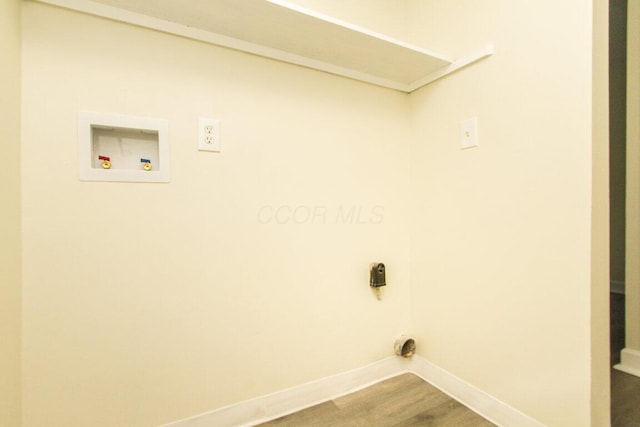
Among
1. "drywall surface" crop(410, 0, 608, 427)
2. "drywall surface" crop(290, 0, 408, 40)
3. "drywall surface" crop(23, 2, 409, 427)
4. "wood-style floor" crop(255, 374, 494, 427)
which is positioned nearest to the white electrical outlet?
"drywall surface" crop(23, 2, 409, 427)

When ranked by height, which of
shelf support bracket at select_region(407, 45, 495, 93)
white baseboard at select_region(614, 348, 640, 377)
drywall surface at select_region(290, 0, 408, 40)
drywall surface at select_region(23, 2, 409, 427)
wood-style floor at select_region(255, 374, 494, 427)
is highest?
drywall surface at select_region(290, 0, 408, 40)

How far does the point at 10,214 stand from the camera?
2.74 feet

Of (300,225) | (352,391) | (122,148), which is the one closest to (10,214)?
(122,148)

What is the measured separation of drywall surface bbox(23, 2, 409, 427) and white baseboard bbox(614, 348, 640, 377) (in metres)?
1.24

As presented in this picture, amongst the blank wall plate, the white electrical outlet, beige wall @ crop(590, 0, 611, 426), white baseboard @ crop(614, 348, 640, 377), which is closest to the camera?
beige wall @ crop(590, 0, 611, 426)

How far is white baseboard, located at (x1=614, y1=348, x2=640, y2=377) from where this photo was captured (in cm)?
145

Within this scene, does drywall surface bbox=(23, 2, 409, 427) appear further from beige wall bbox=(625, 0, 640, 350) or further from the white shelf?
beige wall bbox=(625, 0, 640, 350)

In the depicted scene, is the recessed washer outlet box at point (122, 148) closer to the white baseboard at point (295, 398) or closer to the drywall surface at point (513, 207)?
the white baseboard at point (295, 398)

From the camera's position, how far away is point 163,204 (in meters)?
1.06

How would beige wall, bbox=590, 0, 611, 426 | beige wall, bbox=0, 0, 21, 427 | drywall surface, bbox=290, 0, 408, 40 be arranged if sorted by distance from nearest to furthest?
beige wall, bbox=0, 0, 21, 427 → beige wall, bbox=590, 0, 611, 426 → drywall surface, bbox=290, 0, 408, 40

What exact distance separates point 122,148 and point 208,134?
1.03 ft

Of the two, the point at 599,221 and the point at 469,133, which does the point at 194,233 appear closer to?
the point at 469,133

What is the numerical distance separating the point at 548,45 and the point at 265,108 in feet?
3.63

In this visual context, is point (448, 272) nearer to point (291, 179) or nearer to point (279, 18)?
point (291, 179)
